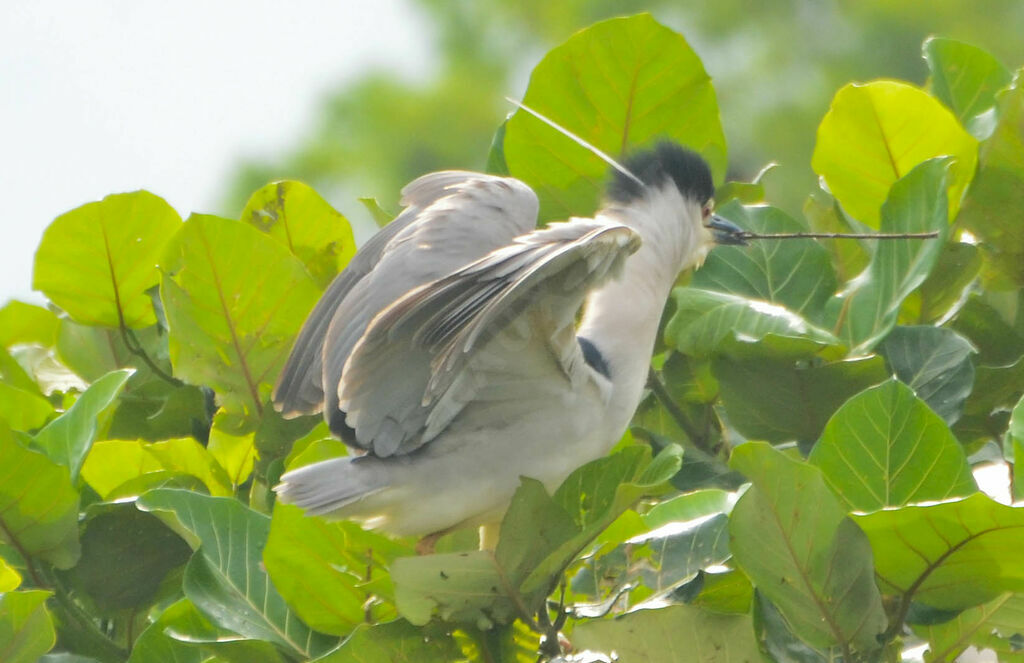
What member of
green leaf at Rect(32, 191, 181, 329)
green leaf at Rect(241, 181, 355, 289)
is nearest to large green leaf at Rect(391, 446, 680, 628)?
green leaf at Rect(241, 181, 355, 289)

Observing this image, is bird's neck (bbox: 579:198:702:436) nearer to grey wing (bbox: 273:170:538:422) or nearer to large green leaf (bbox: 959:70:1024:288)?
grey wing (bbox: 273:170:538:422)

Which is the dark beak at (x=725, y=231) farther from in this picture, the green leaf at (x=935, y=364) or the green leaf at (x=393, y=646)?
the green leaf at (x=393, y=646)

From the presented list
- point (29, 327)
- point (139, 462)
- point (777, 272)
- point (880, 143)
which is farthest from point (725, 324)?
point (29, 327)

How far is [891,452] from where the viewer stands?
3.69 ft

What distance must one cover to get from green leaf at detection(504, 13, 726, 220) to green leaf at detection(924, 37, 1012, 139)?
29 cm

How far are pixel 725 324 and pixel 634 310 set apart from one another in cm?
41

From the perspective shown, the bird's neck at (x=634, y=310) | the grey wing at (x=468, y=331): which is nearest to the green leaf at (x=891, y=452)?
the grey wing at (x=468, y=331)

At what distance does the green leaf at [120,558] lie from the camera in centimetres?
146

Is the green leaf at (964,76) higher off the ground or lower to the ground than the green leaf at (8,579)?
higher

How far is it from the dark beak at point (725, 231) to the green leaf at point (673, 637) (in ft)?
2.25

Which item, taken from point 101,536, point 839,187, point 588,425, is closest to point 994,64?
point 839,187

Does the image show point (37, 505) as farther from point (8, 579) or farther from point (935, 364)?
point (935, 364)

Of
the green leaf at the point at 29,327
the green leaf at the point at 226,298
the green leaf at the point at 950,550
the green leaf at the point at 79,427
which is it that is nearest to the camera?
the green leaf at the point at 950,550

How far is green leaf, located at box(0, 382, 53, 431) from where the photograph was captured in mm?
1674
